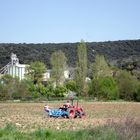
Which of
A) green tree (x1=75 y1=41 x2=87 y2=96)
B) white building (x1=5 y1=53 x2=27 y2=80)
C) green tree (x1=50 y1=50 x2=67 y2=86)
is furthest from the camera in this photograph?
white building (x1=5 y1=53 x2=27 y2=80)

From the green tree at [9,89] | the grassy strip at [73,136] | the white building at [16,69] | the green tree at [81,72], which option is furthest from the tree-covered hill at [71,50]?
the grassy strip at [73,136]

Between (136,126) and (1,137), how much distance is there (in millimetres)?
4285

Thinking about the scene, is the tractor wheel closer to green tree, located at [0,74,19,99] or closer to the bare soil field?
the bare soil field

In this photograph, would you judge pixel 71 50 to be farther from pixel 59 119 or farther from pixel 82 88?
pixel 59 119

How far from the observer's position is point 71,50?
513ft

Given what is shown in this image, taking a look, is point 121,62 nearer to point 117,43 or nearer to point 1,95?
point 117,43

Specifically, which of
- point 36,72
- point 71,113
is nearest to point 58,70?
point 36,72

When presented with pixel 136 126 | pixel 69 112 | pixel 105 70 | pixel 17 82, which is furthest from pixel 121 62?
pixel 136 126

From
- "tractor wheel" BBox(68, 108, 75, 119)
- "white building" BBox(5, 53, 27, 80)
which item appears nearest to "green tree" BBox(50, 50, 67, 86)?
"white building" BBox(5, 53, 27, 80)

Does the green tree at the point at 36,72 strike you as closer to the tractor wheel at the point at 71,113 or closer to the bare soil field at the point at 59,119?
the bare soil field at the point at 59,119

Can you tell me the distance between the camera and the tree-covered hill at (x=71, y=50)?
151 m

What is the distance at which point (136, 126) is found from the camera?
1373cm

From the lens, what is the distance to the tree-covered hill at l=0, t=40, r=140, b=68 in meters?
151

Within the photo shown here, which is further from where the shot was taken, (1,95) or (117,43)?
(117,43)
